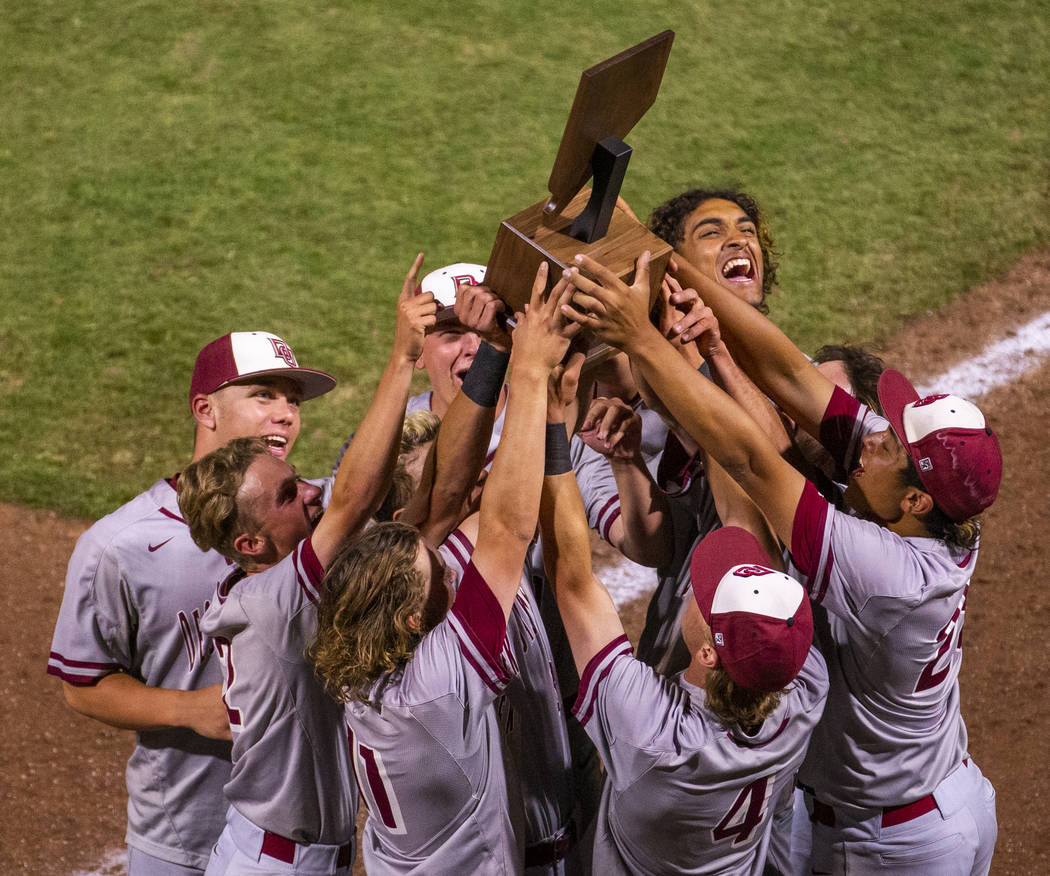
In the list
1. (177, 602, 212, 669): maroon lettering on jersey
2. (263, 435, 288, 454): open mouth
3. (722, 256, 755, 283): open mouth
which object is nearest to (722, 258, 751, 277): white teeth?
(722, 256, 755, 283): open mouth

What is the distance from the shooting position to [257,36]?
302 inches

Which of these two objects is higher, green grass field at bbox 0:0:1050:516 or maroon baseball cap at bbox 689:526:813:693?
maroon baseball cap at bbox 689:526:813:693

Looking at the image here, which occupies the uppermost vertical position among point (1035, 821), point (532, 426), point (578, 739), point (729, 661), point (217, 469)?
point (532, 426)

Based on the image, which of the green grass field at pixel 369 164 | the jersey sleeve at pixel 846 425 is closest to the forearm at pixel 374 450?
the jersey sleeve at pixel 846 425

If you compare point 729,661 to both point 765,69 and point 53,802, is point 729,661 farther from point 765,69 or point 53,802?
point 765,69

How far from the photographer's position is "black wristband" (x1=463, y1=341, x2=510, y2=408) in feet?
8.61

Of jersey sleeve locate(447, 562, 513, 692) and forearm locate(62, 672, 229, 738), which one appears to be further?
forearm locate(62, 672, 229, 738)

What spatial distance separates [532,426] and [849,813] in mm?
1373

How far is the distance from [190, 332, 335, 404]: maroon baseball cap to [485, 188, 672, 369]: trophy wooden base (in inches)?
45.1

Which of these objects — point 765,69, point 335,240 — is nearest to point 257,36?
point 335,240

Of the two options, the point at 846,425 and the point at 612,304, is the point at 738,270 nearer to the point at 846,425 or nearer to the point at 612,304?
the point at 846,425

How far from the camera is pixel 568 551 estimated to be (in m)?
2.63

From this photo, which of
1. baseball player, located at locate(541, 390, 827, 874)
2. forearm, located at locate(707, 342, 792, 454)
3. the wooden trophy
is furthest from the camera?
forearm, located at locate(707, 342, 792, 454)

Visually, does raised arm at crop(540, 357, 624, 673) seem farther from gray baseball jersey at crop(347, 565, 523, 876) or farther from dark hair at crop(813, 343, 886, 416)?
dark hair at crop(813, 343, 886, 416)
